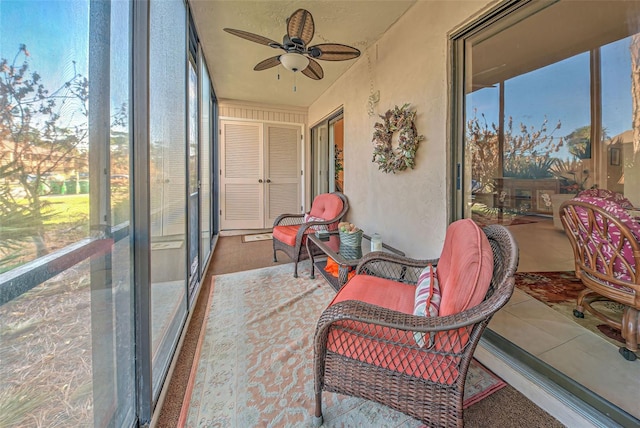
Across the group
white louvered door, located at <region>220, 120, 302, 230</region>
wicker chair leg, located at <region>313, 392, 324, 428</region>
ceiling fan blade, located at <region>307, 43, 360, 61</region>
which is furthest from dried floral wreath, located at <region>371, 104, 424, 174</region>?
white louvered door, located at <region>220, 120, 302, 230</region>

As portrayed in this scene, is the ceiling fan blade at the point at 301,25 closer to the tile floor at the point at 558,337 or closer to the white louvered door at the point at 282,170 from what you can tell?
the tile floor at the point at 558,337

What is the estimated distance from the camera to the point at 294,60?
2324mm

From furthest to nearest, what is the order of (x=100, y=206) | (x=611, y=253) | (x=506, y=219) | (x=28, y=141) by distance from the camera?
(x=506, y=219) → (x=611, y=253) → (x=100, y=206) → (x=28, y=141)

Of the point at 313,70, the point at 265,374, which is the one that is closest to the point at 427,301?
the point at 265,374

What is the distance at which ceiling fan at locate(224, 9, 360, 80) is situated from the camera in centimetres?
200

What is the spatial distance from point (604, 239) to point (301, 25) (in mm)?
2438

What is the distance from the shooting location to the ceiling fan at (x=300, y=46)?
2.00m

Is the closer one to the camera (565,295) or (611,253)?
(611,253)

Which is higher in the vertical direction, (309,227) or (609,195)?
(609,195)

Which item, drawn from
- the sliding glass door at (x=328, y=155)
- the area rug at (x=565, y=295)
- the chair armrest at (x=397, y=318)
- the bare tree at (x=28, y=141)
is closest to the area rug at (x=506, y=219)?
the area rug at (x=565, y=295)

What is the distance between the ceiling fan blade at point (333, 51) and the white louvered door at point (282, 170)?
10.1ft

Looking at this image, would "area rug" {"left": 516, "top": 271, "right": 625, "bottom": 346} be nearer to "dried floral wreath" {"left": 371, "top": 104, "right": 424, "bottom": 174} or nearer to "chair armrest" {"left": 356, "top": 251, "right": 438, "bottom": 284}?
"chair armrest" {"left": 356, "top": 251, "right": 438, "bottom": 284}

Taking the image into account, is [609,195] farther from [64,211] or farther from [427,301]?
[64,211]

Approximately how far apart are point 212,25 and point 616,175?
3.40 meters
